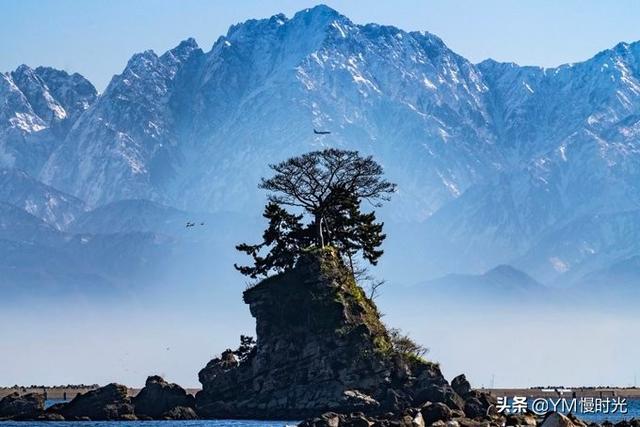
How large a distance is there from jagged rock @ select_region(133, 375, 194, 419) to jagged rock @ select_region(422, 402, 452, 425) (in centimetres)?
3505

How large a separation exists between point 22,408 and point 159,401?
49.1 feet

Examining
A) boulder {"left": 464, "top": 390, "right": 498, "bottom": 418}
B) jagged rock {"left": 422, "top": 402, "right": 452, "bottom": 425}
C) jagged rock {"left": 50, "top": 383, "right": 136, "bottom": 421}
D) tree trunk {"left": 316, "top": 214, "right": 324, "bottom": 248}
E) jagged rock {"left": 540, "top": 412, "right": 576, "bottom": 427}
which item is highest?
tree trunk {"left": 316, "top": 214, "right": 324, "bottom": 248}

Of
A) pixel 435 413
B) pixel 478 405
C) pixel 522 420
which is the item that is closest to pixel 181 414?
pixel 478 405

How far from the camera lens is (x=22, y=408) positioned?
158 metres

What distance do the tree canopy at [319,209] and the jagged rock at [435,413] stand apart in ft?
113

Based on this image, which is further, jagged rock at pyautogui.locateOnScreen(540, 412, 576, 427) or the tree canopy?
the tree canopy

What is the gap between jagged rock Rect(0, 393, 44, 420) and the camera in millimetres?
155875

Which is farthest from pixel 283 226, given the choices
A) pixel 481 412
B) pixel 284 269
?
pixel 481 412

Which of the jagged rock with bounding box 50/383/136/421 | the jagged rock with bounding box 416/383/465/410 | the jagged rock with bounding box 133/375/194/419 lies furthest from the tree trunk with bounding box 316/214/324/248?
the jagged rock with bounding box 50/383/136/421

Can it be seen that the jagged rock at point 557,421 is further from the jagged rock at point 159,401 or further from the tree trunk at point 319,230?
the jagged rock at point 159,401

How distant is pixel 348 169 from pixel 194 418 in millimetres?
30478

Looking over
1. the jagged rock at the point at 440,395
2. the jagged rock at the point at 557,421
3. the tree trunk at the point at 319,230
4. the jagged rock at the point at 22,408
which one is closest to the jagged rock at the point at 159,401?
the jagged rock at the point at 22,408

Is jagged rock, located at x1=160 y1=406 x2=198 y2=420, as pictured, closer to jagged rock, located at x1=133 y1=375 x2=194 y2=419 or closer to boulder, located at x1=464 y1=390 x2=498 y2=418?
jagged rock, located at x1=133 y1=375 x2=194 y2=419

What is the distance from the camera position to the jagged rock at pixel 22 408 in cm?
15588
